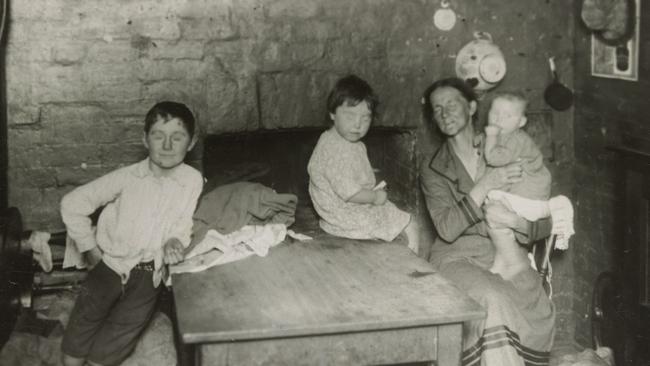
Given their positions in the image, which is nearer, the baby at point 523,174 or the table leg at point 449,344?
the table leg at point 449,344

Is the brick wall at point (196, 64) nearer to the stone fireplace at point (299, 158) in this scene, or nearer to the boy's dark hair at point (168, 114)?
the stone fireplace at point (299, 158)

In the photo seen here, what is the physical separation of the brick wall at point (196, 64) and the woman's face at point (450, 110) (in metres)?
0.46

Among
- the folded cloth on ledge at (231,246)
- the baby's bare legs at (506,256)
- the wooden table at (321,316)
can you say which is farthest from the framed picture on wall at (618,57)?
the folded cloth on ledge at (231,246)

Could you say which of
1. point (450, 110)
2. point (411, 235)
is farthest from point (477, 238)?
point (450, 110)

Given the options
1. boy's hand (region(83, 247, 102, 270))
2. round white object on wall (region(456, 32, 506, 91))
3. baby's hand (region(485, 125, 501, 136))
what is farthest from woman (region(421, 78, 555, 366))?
boy's hand (region(83, 247, 102, 270))

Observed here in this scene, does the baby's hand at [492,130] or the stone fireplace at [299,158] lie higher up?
the baby's hand at [492,130]

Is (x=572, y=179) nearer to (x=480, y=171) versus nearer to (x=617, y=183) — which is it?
(x=617, y=183)

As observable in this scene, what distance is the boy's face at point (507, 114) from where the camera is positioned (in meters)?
3.71

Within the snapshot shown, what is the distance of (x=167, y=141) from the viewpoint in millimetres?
3404

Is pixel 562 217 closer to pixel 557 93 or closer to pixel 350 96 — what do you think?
pixel 557 93

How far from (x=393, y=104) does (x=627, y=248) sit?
1443 millimetres

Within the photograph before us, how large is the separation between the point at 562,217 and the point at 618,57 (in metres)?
0.92

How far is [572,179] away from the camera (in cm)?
455

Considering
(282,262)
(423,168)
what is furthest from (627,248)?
(282,262)
